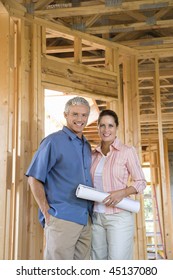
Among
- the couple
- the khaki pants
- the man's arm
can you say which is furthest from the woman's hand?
the man's arm

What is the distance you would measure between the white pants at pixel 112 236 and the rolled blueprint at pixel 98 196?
0.17ft

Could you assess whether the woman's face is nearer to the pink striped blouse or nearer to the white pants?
the pink striped blouse

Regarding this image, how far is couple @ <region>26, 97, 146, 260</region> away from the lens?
7.17 ft

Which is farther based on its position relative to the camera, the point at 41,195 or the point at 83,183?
the point at 83,183

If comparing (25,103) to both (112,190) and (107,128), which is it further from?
(112,190)

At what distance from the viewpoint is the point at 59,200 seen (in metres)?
2.22

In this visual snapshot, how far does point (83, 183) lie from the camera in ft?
7.57

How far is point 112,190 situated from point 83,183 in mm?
211

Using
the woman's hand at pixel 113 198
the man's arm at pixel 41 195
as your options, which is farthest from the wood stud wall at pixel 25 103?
the woman's hand at pixel 113 198

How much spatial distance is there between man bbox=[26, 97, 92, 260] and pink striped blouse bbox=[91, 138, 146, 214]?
4.9 inches

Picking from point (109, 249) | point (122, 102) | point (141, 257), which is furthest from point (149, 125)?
point (109, 249)

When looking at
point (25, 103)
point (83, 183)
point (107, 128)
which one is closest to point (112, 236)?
point (83, 183)

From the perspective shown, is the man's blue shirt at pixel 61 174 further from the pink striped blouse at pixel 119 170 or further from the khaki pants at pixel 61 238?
the pink striped blouse at pixel 119 170

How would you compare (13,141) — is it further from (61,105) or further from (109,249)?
(61,105)
